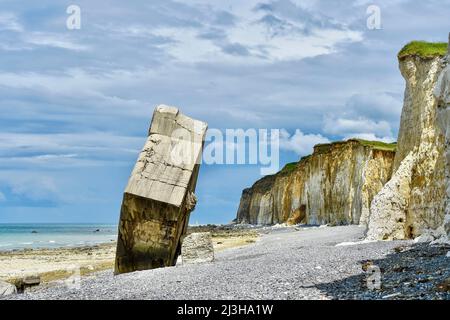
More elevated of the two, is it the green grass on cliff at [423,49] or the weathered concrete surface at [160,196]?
the green grass on cliff at [423,49]

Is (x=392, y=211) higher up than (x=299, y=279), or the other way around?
(x=392, y=211)

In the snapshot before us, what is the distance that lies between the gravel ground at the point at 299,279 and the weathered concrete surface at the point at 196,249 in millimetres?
1255

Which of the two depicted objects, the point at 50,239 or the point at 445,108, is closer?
the point at 445,108

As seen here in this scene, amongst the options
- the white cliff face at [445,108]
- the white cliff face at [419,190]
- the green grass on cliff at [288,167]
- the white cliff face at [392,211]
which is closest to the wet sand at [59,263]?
the white cliff face at [392,211]

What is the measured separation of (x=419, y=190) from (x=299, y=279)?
→ 9609mm

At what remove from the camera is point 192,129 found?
1827cm

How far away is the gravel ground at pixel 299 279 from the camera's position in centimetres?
996

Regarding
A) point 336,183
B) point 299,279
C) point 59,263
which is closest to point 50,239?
point 336,183

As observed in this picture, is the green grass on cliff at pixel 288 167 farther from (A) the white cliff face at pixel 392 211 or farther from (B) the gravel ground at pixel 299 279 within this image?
(B) the gravel ground at pixel 299 279

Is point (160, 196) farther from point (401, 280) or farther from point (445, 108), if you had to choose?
point (401, 280)

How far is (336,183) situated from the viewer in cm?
5850
